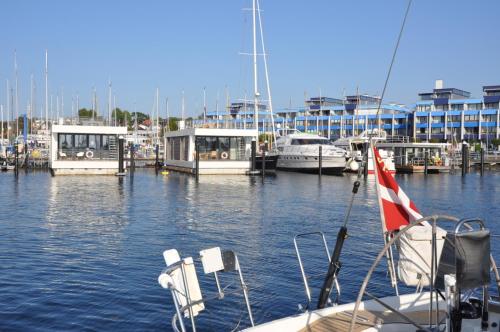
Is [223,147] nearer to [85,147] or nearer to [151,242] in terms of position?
[85,147]

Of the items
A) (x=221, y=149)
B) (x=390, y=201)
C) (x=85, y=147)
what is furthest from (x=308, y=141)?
(x=390, y=201)

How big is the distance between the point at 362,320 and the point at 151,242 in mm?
12185

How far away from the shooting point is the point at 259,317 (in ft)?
35.8

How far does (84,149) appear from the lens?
160ft

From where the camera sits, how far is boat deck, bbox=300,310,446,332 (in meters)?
6.79

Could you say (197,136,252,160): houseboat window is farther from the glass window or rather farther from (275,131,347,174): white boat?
the glass window

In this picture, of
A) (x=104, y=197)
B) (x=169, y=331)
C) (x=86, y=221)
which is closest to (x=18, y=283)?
(x=169, y=331)

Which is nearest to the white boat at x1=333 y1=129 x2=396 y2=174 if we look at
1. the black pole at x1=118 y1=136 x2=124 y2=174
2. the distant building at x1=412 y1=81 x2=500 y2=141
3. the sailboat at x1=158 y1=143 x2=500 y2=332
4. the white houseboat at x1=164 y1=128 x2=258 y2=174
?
the white houseboat at x1=164 y1=128 x2=258 y2=174

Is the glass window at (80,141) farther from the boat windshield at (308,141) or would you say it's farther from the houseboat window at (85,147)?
the boat windshield at (308,141)

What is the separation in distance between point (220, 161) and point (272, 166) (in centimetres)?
731

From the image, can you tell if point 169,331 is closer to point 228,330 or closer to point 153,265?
point 228,330

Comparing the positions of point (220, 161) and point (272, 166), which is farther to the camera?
point (272, 166)

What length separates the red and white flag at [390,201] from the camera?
8352 millimetres

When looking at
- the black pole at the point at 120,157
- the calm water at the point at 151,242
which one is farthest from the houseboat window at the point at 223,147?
the calm water at the point at 151,242
